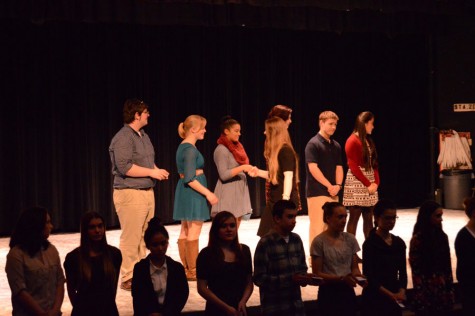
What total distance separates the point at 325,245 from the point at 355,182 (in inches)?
88.6

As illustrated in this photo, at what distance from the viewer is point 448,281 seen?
477 centimetres

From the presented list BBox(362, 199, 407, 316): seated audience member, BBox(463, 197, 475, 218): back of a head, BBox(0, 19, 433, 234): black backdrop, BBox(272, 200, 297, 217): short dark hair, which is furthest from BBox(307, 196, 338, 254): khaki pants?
BBox(0, 19, 433, 234): black backdrop

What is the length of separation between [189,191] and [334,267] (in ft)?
5.96

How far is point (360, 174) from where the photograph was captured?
22.4ft

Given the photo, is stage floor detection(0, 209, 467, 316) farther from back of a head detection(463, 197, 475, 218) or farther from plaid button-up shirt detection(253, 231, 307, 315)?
back of a head detection(463, 197, 475, 218)

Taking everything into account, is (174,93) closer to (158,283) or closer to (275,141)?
(275,141)

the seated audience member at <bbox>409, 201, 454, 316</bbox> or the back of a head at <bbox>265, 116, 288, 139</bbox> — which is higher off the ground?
the back of a head at <bbox>265, 116, 288, 139</bbox>

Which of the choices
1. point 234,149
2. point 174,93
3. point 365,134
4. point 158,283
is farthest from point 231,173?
point 174,93

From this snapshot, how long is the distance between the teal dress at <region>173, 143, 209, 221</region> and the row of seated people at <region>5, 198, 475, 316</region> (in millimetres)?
1658

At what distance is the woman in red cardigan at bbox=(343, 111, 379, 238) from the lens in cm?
685

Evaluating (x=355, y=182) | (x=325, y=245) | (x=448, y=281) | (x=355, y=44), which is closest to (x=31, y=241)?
(x=325, y=245)

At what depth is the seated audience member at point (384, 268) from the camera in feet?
15.3

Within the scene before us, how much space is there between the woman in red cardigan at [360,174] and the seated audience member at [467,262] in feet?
6.49

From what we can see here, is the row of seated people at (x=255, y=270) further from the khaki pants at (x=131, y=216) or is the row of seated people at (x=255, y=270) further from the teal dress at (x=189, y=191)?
the teal dress at (x=189, y=191)
